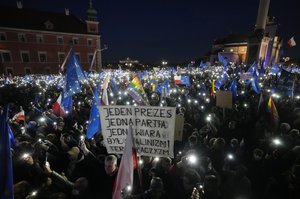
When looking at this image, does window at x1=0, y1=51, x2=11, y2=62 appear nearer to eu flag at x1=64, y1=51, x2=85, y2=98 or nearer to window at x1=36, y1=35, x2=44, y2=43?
window at x1=36, y1=35, x2=44, y2=43

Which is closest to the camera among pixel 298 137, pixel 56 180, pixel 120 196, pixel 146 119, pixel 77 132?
pixel 120 196

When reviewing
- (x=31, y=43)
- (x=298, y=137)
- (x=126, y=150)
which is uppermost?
(x=31, y=43)

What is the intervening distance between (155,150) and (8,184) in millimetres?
2115

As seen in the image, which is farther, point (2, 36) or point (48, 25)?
point (48, 25)

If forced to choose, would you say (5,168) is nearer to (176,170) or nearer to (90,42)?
(176,170)

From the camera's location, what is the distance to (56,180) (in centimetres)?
405

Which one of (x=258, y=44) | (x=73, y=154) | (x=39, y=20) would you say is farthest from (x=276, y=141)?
(x=39, y=20)

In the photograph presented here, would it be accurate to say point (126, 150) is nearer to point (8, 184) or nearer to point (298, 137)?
point (8, 184)

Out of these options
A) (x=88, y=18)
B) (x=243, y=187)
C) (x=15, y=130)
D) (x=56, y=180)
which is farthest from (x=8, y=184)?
(x=88, y=18)

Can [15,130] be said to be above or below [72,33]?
below

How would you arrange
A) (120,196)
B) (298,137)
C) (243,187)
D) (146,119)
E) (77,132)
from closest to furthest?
(120,196)
(146,119)
(243,187)
(298,137)
(77,132)

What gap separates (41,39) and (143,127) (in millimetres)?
47070

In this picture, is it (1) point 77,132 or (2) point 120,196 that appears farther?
(1) point 77,132

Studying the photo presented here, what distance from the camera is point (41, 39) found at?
4228 cm
